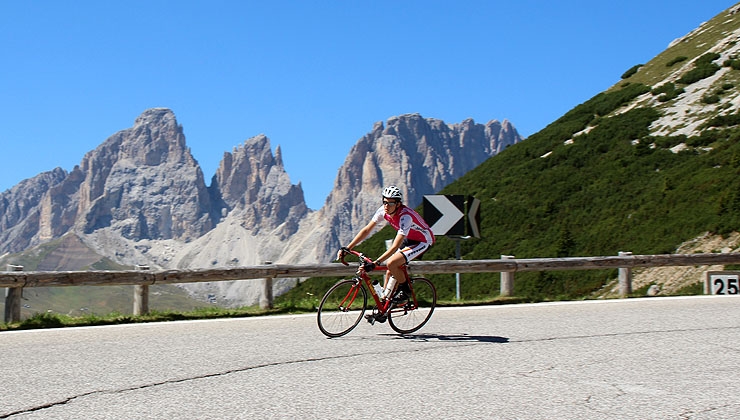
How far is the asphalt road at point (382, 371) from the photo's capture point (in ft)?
17.8

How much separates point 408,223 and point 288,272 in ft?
15.4

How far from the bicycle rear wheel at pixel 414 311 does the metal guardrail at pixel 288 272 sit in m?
2.09

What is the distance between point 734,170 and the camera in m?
32.7

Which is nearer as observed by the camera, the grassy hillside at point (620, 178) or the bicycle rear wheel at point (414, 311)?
the bicycle rear wheel at point (414, 311)

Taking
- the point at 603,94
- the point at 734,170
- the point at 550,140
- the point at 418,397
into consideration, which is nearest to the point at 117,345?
the point at 418,397

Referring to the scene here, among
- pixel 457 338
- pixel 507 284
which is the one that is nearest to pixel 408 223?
pixel 457 338

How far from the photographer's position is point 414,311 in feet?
32.2

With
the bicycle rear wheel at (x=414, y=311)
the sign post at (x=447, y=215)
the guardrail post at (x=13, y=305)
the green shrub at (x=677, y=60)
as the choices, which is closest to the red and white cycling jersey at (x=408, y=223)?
the bicycle rear wheel at (x=414, y=311)

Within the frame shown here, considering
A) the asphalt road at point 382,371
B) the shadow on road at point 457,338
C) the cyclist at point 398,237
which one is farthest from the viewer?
the cyclist at point 398,237

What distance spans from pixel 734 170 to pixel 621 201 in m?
8.04

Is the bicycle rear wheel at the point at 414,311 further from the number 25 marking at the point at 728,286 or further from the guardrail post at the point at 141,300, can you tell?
the number 25 marking at the point at 728,286

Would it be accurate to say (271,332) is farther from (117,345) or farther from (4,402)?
(4,402)

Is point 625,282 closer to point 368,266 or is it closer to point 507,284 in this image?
point 507,284

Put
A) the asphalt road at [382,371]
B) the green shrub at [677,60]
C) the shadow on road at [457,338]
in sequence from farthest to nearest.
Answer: the green shrub at [677,60] < the shadow on road at [457,338] < the asphalt road at [382,371]
